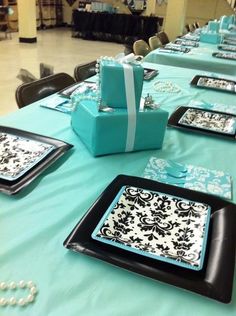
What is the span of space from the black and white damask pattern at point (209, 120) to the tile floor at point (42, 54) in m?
2.16

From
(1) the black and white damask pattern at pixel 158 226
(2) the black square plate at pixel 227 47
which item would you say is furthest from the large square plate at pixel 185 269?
(2) the black square plate at pixel 227 47

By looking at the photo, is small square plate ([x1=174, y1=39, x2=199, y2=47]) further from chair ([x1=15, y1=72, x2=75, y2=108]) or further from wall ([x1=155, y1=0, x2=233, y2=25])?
wall ([x1=155, y1=0, x2=233, y2=25])

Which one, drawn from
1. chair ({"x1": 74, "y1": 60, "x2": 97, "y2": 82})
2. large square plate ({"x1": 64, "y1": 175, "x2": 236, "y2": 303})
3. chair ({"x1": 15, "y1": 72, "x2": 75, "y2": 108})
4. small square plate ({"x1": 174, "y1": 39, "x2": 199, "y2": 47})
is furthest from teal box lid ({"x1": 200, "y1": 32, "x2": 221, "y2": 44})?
large square plate ({"x1": 64, "y1": 175, "x2": 236, "y2": 303})

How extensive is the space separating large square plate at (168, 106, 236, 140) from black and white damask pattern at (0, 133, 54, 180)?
54 cm

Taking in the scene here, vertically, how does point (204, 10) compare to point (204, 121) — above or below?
above

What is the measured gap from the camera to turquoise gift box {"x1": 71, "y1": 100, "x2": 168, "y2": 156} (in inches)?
37.2

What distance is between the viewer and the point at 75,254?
602 mm

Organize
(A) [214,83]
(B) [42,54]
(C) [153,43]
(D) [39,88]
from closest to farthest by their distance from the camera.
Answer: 1. (D) [39,88]
2. (A) [214,83]
3. (C) [153,43]
4. (B) [42,54]

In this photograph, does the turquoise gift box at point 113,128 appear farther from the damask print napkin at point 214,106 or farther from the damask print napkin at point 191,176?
the damask print napkin at point 214,106

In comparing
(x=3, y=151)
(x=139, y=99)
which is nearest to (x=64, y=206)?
(x=3, y=151)

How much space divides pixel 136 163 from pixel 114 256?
414 mm

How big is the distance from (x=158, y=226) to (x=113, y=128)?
0.38 meters

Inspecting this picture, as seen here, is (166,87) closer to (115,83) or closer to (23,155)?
(115,83)

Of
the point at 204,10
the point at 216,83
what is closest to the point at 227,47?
the point at 216,83
